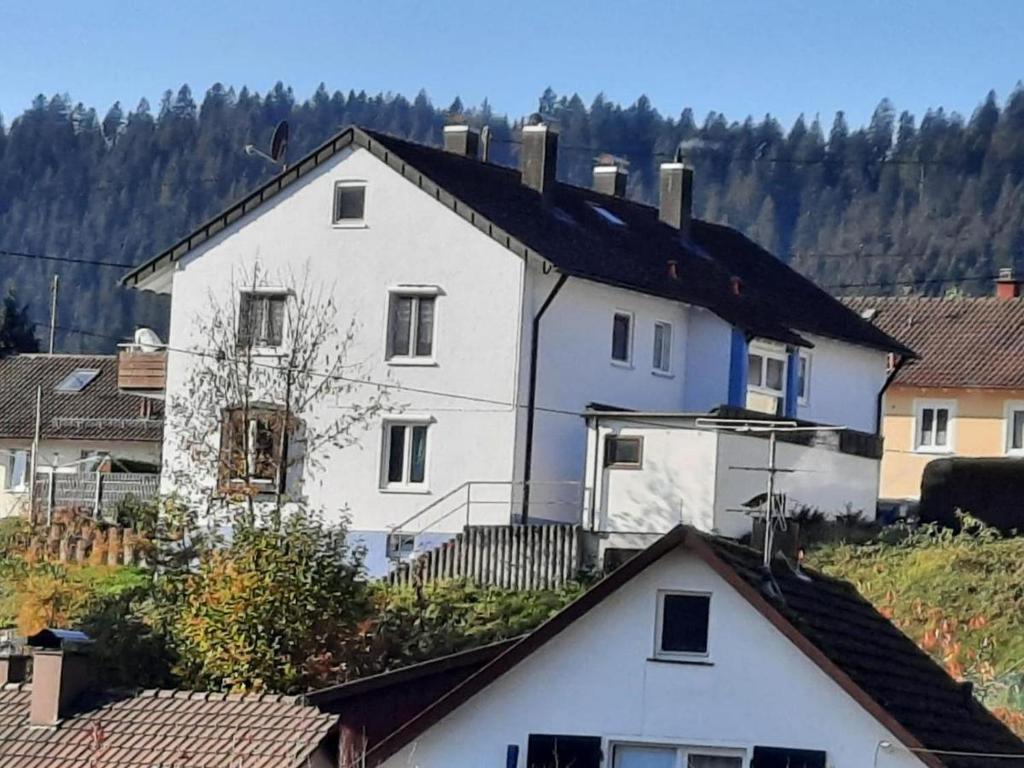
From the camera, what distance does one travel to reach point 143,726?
102 ft

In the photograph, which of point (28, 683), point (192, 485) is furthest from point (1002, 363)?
point (28, 683)

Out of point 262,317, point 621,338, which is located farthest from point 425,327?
point 621,338

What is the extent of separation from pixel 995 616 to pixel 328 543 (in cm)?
956

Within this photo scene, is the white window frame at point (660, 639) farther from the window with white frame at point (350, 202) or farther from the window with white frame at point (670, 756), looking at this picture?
the window with white frame at point (350, 202)

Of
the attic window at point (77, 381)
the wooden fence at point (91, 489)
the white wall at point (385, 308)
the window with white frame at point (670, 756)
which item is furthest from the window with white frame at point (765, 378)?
the attic window at point (77, 381)

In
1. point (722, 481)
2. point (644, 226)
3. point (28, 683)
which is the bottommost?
point (28, 683)

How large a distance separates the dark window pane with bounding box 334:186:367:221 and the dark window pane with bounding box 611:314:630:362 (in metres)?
4.94

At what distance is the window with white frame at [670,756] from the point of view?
92.2 feet

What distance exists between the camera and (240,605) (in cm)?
3697

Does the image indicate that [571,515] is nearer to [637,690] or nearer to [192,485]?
[192,485]

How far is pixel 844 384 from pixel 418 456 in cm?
1189

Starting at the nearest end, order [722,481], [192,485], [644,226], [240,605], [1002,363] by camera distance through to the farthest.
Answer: [240,605], [722,481], [192,485], [644,226], [1002,363]

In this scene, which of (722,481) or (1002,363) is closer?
(722,481)

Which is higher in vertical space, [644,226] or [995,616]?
[644,226]
